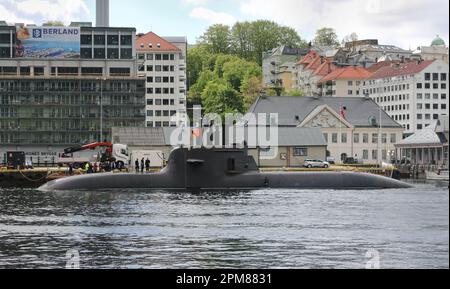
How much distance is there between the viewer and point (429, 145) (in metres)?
105

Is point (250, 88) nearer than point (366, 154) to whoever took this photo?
No

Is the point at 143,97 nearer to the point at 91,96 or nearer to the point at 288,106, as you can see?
the point at 91,96

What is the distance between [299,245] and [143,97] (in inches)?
3996

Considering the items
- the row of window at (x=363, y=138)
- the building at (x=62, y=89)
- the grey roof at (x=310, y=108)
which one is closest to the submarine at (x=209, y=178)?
the grey roof at (x=310, y=108)

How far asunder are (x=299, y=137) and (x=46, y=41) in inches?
1905

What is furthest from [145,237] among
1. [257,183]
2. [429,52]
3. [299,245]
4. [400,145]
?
[429,52]

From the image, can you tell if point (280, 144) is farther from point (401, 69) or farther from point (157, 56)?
point (157, 56)

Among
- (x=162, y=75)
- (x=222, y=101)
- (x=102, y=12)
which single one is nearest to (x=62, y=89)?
(x=102, y=12)

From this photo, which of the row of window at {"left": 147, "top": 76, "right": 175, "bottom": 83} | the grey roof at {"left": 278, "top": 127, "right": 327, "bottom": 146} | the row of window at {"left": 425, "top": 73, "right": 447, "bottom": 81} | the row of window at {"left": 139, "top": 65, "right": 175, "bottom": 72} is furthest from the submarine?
the row of window at {"left": 139, "top": 65, "right": 175, "bottom": 72}

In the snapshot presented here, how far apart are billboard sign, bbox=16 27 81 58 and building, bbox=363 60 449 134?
68705 mm

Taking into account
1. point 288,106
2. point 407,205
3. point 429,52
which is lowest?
point 407,205

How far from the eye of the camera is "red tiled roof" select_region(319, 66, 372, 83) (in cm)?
18411
